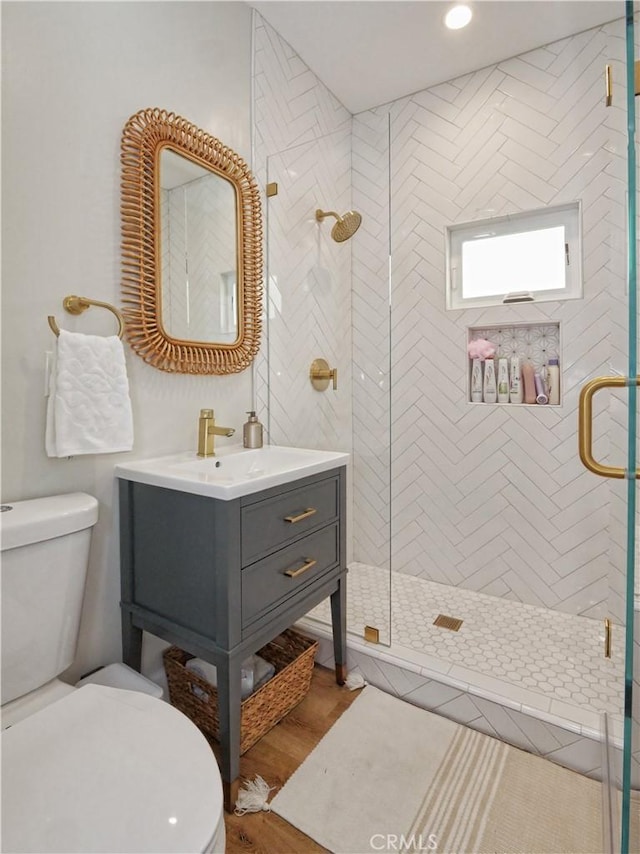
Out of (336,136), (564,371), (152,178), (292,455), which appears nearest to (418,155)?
(336,136)

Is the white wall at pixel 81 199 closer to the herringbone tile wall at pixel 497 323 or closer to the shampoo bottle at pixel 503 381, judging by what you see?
the herringbone tile wall at pixel 497 323

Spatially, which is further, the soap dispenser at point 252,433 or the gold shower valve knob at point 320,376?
the gold shower valve knob at point 320,376

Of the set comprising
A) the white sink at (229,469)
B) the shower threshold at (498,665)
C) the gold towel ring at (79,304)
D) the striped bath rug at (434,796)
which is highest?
the gold towel ring at (79,304)

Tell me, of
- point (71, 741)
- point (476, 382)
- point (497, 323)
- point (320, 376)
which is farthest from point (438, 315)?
point (71, 741)

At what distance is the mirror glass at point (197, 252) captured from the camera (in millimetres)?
1510

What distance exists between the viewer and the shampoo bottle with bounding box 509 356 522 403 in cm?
227

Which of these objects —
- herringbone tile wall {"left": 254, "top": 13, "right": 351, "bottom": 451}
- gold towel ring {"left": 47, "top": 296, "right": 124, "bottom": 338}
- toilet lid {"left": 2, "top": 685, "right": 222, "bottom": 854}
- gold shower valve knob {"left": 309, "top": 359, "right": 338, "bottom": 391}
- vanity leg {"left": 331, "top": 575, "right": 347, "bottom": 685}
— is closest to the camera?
toilet lid {"left": 2, "top": 685, "right": 222, "bottom": 854}

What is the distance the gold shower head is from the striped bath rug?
213 centimetres

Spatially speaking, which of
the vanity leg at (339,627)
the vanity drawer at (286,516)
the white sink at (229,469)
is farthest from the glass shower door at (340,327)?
the vanity drawer at (286,516)

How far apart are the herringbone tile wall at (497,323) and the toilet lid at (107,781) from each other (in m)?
1.55

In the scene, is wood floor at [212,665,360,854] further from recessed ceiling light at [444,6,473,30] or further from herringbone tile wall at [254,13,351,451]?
recessed ceiling light at [444,6,473,30]

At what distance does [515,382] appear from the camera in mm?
2273

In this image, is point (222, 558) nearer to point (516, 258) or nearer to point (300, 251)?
point (300, 251)

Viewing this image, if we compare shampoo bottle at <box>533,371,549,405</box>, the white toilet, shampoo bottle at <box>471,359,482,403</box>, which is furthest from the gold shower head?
the white toilet
